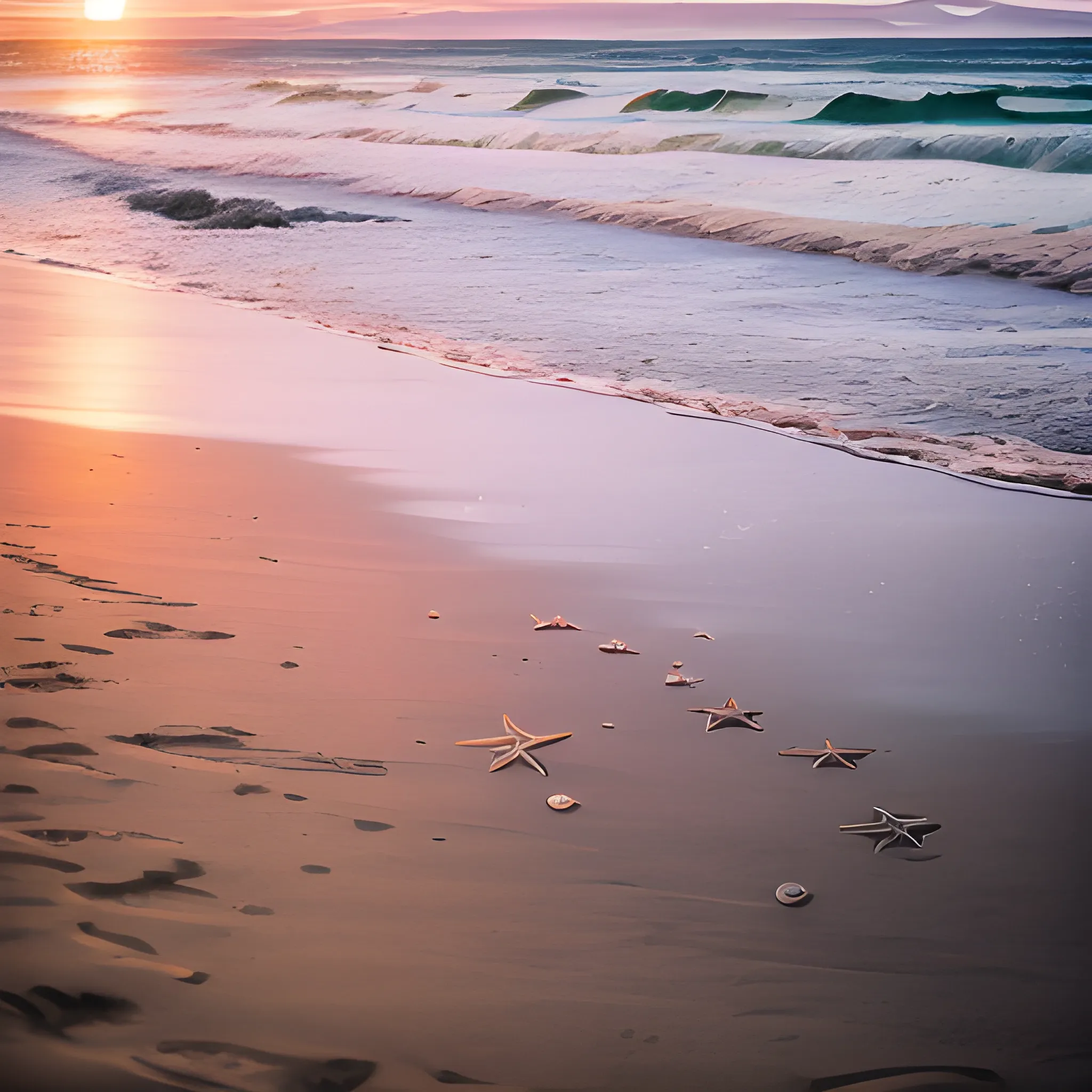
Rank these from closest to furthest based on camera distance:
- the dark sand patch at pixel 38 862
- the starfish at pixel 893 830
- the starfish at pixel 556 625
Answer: the dark sand patch at pixel 38 862
the starfish at pixel 893 830
the starfish at pixel 556 625

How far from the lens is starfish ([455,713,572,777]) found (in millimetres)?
1671

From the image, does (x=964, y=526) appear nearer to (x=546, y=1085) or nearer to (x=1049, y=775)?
(x=1049, y=775)

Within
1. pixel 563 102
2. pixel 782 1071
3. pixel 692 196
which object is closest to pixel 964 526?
pixel 782 1071

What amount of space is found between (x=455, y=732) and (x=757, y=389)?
3178mm

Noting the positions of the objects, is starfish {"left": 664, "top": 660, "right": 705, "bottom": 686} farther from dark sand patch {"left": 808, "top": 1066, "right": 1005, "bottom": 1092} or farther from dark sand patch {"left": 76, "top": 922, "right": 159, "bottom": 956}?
dark sand patch {"left": 76, "top": 922, "right": 159, "bottom": 956}

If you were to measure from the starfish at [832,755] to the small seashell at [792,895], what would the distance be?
0.34 meters

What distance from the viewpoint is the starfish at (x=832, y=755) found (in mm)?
1738

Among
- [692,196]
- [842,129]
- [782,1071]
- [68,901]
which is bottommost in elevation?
[782,1071]

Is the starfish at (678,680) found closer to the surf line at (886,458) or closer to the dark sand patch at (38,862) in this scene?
the dark sand patch at (38,862)

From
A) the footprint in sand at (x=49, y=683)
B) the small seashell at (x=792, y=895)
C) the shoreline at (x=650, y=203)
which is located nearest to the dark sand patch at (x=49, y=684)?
the footprint in sand at (x=49, y=683)

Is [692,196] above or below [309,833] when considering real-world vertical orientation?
above

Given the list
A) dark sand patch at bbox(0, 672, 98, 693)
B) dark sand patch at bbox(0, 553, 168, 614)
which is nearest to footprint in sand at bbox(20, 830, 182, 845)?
dark sand patch at bbox(0, 672, 98, 693)

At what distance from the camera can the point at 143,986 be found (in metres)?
1.20

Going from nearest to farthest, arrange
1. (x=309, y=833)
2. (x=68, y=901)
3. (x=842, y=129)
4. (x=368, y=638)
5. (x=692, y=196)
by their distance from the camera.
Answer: (x=68, y=901) → (x=309, y=833) → (x=368, y=638) → (x=692, y=196) → (x=842, y=129)
